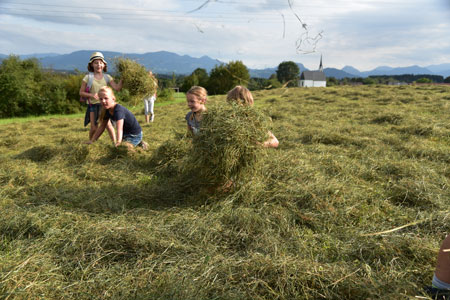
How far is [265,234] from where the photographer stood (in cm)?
258

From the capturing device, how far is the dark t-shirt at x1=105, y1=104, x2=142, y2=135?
5.14m

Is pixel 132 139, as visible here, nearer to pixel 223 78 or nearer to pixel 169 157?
pixel 169 157

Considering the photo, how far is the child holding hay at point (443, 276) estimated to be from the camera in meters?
1.82

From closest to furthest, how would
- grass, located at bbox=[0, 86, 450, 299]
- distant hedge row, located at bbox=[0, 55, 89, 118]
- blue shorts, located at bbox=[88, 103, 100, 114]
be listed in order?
grass, located at bbox=[0, 86, 450, 299] → blue shorts, located at bbox=[88, 103, 100, 114] → distant hedge row, located at bbox=[0, 55, 89, 118]

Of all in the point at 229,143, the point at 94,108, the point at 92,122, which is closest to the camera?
the point at 229,143

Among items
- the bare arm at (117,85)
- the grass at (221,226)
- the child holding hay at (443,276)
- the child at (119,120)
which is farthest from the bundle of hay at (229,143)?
the bare arm at (117,85)

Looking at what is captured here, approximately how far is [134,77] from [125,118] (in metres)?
0.98

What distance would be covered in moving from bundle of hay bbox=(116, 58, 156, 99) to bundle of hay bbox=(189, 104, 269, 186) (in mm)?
3093

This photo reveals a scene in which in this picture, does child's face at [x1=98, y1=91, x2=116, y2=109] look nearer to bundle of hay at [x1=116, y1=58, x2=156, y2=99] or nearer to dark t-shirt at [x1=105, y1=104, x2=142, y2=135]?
dark t-shirt at [x1=105, y1=104, x2=142, y2=135]

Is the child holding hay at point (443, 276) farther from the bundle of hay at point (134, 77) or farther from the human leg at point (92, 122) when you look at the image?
the human leg at point (92, 122)

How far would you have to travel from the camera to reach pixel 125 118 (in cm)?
535

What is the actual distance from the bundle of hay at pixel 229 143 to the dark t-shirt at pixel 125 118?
2552mm

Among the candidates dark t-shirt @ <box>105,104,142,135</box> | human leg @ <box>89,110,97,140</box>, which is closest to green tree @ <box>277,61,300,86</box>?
dark t-shirt @ <box>105,104,142,135</box>

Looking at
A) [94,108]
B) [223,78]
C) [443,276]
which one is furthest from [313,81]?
[223,78]
